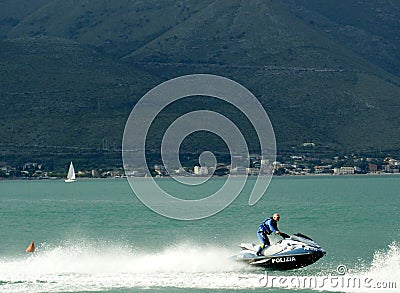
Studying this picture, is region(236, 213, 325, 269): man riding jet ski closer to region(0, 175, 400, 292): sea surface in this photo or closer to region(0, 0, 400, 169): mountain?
region(0, 175, 400, 292): sea surface

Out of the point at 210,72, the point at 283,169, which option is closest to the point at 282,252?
the point at 283,169

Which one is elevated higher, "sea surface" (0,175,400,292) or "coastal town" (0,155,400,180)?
"coastal town" (0,155,400,180)

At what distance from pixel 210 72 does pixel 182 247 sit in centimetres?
13405

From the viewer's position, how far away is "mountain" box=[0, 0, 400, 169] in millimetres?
143875

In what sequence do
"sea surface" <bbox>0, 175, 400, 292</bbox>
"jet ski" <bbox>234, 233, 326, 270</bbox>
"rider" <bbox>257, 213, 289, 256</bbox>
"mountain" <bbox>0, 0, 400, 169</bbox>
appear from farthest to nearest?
"mountain" <bbox>0, 0, 400, 169</bbox>, "rider" <bbox>257, 213, 289, 256</bbox>, "jet ski" <bbox>234, 233, 326, 270</bbox>, "sea surface" <bbox>0, 175, 400, 292</bbox>

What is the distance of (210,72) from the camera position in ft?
553

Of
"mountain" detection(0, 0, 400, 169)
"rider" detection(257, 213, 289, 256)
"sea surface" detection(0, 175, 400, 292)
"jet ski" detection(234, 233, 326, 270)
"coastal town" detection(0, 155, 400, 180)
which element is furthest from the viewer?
"coastal town" detection(0, 155, 400, 180)

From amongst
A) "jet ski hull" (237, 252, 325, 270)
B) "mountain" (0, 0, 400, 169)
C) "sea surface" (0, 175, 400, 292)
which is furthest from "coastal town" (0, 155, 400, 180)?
"jet ski hull" (237, 252, 325, 270)

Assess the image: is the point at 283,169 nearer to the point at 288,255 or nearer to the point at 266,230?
the point at 266,230

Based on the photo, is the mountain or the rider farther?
the mountain

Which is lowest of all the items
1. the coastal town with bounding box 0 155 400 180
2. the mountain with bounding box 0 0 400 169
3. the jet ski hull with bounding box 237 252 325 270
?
the jet ski hull with bounding box 237 252 325 270

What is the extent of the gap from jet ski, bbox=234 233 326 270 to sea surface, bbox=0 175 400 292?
0.27m

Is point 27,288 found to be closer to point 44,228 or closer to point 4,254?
point 4,254

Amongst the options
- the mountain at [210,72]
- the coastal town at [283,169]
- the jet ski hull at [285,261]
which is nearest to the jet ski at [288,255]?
the jet ski hull at [285,261]
